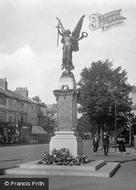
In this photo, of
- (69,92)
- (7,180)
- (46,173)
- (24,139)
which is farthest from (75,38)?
(24,139)

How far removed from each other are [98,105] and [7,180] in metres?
45.2

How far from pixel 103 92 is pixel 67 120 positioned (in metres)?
33.0

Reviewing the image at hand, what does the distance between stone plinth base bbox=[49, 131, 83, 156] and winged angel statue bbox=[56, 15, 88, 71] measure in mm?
3239

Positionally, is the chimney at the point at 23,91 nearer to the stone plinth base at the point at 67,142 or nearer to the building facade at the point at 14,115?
the building facade at the point at 14,115

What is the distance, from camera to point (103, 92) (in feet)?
164

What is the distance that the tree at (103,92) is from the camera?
4988 cm

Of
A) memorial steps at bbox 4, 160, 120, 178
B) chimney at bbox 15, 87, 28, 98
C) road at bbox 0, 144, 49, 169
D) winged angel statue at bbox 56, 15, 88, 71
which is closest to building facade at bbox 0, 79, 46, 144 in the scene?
chimney at bbox 15, 87, 28, 98

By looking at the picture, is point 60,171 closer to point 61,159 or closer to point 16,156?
point 61,159

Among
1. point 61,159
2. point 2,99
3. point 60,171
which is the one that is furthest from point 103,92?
point 60,171

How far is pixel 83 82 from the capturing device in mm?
52250

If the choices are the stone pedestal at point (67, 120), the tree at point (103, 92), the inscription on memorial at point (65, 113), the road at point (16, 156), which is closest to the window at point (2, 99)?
the tree at point (103, 92)

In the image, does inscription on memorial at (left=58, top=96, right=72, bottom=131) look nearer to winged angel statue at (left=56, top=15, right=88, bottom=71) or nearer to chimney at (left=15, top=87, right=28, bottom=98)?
winged angel statue at (left=56, top=15, right=88, bottom=71)

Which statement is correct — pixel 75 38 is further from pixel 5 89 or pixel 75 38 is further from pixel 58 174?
pixel 5 89

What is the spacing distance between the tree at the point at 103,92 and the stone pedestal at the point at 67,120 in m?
31.8
